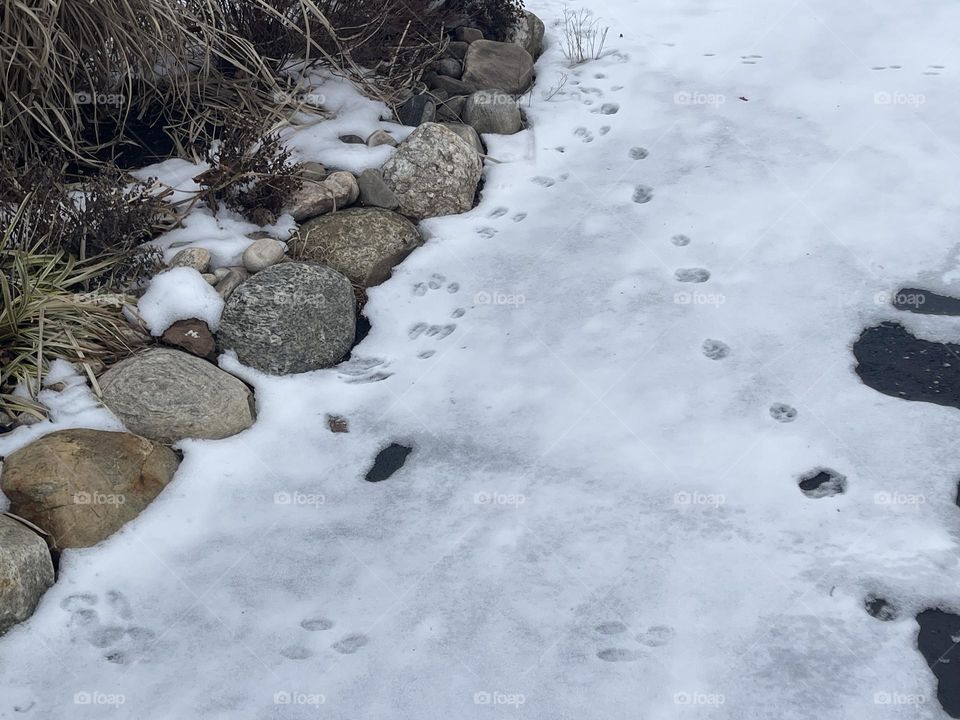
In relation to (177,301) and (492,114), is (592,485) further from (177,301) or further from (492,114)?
(492,114)

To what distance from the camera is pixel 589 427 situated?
3725 mm

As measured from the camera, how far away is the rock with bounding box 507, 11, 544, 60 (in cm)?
602

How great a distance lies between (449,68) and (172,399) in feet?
9.76

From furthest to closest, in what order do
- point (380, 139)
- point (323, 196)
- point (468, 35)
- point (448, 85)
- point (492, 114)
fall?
point (468, 35) → point (448, 85) → point (492, 114) → point (380, 139) → point (323, 196)

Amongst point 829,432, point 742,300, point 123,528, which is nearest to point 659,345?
point 742,300

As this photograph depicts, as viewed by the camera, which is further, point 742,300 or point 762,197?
point 762,197

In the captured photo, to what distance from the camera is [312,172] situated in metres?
4.86

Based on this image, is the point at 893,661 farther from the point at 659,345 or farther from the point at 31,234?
the point at 31,234

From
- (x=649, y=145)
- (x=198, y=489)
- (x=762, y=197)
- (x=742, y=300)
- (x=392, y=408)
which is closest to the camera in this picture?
(x=198, y=489)

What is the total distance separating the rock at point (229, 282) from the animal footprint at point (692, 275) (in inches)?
78.2

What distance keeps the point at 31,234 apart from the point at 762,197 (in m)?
3.45

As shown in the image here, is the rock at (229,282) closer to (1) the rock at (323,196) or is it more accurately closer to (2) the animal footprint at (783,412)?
→ (1) the rock at (323,196)

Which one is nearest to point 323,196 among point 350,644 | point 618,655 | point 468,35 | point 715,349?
point 468,35

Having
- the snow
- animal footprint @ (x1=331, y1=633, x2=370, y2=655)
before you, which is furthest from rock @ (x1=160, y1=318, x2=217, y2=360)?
animal footprint @ (x1=331, y1=633, x2=370, y2=655)
